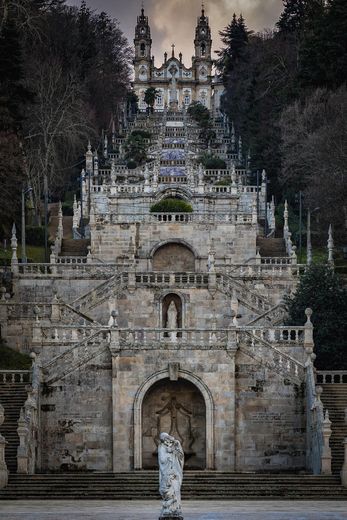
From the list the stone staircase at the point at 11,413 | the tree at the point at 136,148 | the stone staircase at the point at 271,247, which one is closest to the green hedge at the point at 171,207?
the stone staircase at the point at 271,247

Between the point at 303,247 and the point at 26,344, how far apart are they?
23833 mm

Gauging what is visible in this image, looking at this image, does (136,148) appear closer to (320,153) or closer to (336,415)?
(320,153)

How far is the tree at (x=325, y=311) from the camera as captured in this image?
4900 centimetres

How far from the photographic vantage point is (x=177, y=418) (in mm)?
47125

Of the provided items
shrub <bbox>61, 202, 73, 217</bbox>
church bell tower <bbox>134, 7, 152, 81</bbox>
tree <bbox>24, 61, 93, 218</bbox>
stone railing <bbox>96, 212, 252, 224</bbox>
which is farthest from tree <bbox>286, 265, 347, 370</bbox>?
church bell tower <bbox>134, 7, 152, 81</bbox>

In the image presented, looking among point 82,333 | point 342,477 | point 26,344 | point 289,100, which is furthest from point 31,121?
point 342,477

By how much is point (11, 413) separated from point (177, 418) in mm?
6094

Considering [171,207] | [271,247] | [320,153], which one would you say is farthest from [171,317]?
[171,207]

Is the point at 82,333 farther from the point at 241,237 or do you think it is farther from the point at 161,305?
the point at 241,237

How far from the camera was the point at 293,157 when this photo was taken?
80.3m

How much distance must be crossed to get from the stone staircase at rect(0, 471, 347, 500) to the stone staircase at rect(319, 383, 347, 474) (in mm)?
1556

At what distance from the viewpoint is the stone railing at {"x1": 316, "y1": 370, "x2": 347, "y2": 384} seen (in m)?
46.0

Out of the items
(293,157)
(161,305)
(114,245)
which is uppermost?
(293,157)

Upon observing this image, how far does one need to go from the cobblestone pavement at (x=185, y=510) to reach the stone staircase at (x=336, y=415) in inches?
166
